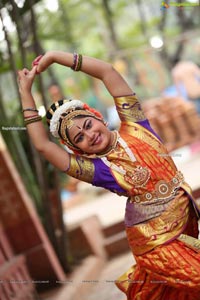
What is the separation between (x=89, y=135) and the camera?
8.04 ft

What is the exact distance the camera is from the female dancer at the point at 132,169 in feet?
8.10

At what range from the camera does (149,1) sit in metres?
15.1

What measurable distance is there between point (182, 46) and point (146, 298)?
10698 mm

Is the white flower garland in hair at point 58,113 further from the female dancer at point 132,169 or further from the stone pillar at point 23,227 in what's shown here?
the stone pillar at point 23,227

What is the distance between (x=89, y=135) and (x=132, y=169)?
0.70ft

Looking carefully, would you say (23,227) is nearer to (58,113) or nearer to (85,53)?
(58,113)

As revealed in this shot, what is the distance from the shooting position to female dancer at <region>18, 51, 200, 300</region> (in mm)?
2469

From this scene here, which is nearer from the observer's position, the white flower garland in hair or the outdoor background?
the white flower garland in hair

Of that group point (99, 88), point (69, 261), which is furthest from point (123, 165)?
point (99, 88)

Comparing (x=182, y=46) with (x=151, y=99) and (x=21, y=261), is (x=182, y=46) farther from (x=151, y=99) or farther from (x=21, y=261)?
(x=21, y=261)

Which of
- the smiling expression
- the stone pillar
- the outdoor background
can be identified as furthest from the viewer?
the outdoor background

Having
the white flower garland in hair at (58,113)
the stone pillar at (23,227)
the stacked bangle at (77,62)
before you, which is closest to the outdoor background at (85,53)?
the stone pillar at (23,227)

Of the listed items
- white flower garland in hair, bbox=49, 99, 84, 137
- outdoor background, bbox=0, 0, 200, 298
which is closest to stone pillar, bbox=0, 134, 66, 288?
outdoor background, bbox=0, 0, 200, 298

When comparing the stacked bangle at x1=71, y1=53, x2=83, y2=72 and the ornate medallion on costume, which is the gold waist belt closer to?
the ornate medallion on costume
